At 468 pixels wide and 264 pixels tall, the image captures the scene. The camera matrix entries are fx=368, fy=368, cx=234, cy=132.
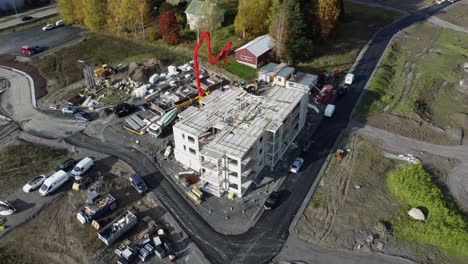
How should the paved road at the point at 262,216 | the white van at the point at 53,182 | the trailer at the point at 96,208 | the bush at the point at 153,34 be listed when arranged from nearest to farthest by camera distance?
the paved road at the point at 262,216
the trailer at the point at 96,208
the white van at the point at 53,182
the bush at the point at 153,34

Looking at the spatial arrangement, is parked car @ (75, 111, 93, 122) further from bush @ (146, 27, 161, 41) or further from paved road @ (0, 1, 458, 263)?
bush @ (146, 27, 161, 41)

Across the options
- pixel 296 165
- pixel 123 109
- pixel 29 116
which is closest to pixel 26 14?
pixel 29 116

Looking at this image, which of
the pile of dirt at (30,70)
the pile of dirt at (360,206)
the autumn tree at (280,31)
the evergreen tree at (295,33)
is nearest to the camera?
the pile of dirt at (360,206)

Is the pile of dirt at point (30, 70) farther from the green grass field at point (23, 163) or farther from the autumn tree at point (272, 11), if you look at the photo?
the autumn tree at point (272, 11)

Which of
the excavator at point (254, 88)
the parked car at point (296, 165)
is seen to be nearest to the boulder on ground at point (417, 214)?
the parked car at point (296, 165)

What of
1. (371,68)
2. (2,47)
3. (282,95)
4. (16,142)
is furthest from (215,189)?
(2,47)

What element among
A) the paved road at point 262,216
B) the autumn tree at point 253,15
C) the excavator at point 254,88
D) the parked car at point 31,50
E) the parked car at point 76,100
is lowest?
the paved road at point 262,216

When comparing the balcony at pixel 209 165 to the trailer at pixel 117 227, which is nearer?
the trailer at pixel 117 227
